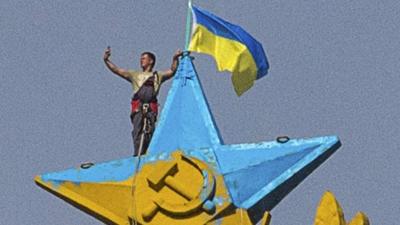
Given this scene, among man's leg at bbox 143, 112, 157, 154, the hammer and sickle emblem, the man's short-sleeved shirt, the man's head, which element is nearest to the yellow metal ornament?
the hammer and sickle emblem

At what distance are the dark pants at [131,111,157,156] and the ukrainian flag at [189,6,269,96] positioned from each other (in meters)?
0.96

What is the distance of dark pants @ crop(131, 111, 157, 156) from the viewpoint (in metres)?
14.3

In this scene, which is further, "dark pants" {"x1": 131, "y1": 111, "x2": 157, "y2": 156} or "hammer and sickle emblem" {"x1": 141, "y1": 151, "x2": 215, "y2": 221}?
"dark pants" {"x1": 131, "y1": 111, "x2": 157, "y2": 156}

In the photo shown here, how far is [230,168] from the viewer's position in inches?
535

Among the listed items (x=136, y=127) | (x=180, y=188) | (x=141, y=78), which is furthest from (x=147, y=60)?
(x=180, y=188)

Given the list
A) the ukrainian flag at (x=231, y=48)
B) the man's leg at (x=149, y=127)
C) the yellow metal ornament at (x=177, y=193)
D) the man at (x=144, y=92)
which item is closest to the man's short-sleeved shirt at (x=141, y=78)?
the man at (x=144, y=92)

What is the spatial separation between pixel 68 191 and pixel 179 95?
1512mm

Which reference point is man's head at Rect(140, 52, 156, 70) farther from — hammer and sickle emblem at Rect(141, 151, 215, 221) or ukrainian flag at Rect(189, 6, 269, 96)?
hammer and sickle emblem at Rect(141, 151, 215, 221)

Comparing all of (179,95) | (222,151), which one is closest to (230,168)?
(222,151)

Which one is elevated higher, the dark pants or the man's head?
the man's head

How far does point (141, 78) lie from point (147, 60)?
0.91ft

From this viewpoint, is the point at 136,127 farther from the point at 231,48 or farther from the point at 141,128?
the point at 231,48

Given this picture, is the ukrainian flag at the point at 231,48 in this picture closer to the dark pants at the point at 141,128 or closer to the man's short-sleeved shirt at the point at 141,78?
the man's short-sleeved shirt at the point at 141,78

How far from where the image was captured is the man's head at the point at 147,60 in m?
15.0
